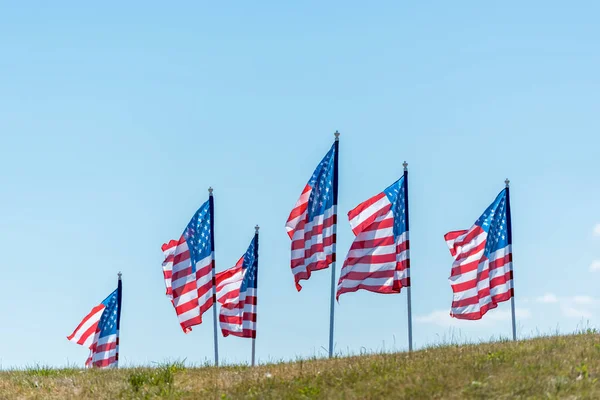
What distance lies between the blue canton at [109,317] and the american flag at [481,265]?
50.1 ft

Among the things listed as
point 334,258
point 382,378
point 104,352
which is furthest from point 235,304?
point 382,378

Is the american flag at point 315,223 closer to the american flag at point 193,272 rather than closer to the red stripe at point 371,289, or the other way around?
the red stripe at point 371,289

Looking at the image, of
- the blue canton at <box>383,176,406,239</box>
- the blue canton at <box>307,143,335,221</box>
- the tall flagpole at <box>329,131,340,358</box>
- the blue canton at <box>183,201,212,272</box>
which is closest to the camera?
the tall flagpole at <box>329,131,340,358</box>

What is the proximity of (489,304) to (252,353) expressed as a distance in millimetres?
7764

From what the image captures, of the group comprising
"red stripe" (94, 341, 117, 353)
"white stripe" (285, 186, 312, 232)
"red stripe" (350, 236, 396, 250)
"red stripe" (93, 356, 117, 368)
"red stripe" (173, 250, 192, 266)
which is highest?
"white stripe" (285, 186, 312, 232)

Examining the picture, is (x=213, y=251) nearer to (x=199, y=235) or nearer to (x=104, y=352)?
(x=199, y=235)

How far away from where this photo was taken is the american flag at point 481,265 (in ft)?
95.4

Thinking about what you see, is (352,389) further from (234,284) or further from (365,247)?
(234,284)

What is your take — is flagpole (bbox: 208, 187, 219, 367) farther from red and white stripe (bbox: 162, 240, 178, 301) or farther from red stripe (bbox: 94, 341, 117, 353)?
red stripe (bbox: 94, 341, 117, 353)

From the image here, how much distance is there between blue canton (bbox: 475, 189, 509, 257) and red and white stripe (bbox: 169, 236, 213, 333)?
9.21 metres

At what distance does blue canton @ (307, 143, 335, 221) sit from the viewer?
2781 centimetres

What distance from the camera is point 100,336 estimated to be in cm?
3750

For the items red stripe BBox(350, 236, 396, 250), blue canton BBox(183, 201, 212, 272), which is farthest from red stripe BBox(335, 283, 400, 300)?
blue canton BBox(183, 201, 212, 272)

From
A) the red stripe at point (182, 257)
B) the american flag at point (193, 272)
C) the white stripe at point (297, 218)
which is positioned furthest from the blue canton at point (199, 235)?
the white stripe at point (297, 218)
